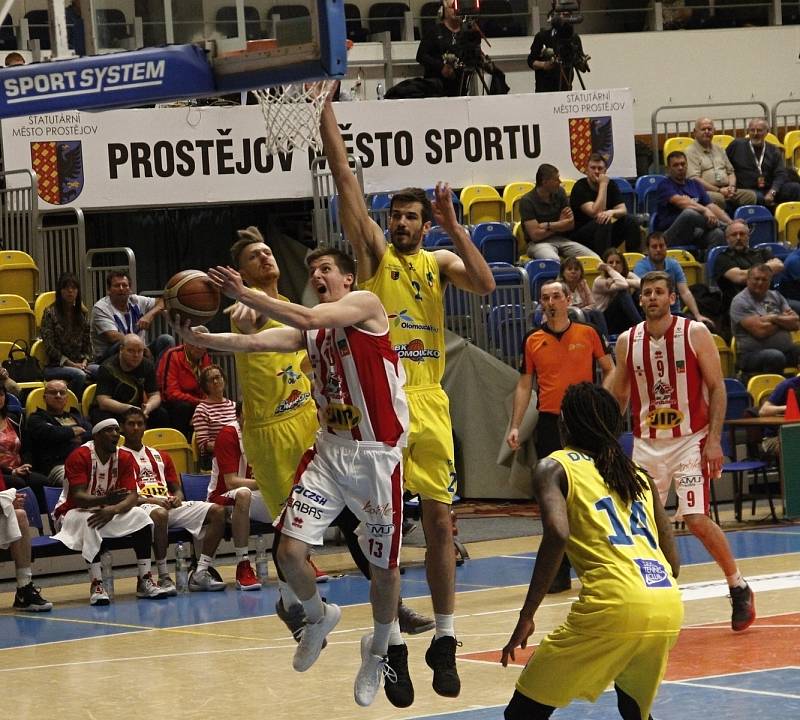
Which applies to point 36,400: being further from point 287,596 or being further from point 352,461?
point 352,461

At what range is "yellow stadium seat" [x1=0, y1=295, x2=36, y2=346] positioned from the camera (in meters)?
15.2

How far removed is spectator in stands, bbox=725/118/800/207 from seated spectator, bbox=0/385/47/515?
1058 centimetres

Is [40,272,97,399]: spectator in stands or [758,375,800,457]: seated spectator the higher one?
[40,272,97,399]: spectator in stands

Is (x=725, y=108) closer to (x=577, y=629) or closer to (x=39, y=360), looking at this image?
(x=39, y=360)

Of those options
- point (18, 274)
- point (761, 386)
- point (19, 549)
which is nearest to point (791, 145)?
point (761, 386)

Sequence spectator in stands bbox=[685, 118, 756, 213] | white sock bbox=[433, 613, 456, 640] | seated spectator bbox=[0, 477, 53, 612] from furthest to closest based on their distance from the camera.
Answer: spectator in stands bbox=[685, 118, 756, 213]
seated spectator bbox=[0, 477, 53, 612]
white sock bbox=[433, 613, 456, 640]

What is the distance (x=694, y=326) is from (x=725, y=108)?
14803mm

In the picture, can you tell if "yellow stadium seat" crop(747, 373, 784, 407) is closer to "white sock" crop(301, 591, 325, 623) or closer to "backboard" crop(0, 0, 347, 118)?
"backboard" crop(0, 0, 347, 118)

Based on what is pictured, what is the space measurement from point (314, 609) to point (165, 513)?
5.65 metres

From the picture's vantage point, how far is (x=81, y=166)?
16969 millimetres

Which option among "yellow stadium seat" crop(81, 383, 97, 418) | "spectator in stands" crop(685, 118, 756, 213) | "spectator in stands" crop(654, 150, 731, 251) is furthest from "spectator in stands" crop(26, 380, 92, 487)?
"spectator in stands" crop(685, 118, 756, 213)

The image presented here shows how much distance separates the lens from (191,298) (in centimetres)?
657

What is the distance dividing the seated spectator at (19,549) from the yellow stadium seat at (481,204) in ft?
26.0

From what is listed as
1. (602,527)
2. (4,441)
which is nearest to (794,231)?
(4,441)
